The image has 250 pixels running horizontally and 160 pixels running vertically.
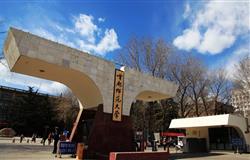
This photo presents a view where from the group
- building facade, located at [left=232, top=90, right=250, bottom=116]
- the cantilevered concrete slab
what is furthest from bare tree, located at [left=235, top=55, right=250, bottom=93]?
the cantilevered concrete slab

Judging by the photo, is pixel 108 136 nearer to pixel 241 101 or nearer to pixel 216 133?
pixel 216 133

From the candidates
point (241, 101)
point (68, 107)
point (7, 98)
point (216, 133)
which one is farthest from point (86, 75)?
point (7, 98)

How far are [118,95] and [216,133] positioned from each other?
50.3ft

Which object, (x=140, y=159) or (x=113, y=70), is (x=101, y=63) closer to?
(x=113, y=70)

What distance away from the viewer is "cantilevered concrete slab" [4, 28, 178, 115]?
1300 cm

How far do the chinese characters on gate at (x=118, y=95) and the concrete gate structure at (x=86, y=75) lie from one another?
12.0 inches

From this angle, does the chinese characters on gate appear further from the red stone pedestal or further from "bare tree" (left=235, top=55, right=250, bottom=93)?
"bare tree" (left=235, top=55, right=250, bottom=93)

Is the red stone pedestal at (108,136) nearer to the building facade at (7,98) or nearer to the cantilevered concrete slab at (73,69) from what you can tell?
the cantilevered concrete slab at (73,69)

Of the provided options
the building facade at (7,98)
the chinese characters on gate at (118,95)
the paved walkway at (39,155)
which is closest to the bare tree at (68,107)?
the building facade at (7,98)

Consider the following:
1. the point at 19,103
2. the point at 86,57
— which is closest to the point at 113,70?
the point at 86,57

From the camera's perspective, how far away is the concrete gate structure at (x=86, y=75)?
13141 millimetres

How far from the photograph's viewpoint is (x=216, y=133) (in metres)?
27.5

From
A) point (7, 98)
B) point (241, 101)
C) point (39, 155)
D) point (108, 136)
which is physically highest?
point (7, 98)

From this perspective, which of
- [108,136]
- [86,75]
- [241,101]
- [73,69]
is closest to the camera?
[73,69]
